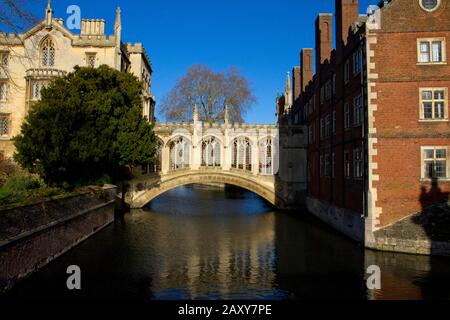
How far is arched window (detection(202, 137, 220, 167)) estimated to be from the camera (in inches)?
1326

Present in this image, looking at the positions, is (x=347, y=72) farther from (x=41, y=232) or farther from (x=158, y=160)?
(x=158, y=160)

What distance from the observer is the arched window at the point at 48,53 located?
3203 centimetres

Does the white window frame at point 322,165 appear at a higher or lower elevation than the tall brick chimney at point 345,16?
lower

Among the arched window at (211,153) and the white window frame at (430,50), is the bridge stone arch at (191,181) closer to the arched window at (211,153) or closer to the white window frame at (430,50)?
the arched window at (211,153)

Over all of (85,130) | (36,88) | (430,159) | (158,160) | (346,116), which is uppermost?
(36,88)

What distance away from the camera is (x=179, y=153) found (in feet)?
112

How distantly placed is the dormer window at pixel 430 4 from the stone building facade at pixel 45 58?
81.9 feet

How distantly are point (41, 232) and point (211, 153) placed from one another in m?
21.8

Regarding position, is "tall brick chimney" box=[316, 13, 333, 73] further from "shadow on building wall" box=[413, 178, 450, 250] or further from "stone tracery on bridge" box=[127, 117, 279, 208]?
"shadow on building wall" box=[413, 178, 450, 250]

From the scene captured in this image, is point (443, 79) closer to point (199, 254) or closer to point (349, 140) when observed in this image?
point (349, 140)

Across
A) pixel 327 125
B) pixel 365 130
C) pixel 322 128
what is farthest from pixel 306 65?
pixel 365 130

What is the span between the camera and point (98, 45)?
32.5 m

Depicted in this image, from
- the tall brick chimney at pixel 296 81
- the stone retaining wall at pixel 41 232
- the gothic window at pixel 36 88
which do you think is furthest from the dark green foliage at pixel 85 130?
the tall brick chimney at pixel 296 81
